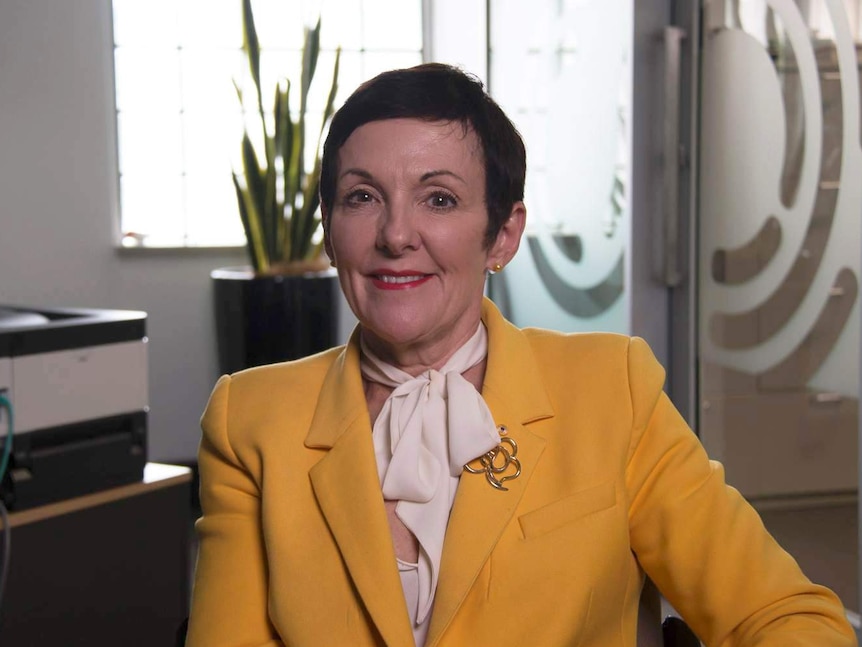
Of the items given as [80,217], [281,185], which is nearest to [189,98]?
[80,217]

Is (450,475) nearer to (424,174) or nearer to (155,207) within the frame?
(424,174)

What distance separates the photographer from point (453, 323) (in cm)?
135

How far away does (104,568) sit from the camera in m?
2.29

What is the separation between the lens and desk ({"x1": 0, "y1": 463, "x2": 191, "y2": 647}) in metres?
2.11

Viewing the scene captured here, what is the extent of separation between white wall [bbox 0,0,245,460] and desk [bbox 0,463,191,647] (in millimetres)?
2418

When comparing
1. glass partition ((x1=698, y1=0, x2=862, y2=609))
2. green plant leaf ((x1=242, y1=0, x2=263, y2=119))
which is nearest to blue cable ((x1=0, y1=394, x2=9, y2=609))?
glass partition ((x1=698, y1=0, x2=862, y2=609))

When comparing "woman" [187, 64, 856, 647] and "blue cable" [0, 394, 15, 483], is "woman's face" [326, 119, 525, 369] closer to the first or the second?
"woman" [187, 64, 856, 647]

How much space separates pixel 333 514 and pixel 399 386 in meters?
0.20

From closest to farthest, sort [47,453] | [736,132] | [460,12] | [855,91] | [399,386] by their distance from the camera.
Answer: [399,386], [47,453], [855,91], [736,132], [460,12]

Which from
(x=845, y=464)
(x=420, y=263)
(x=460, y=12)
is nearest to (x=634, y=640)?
(x=420, y=263)

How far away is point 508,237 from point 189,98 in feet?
13.2

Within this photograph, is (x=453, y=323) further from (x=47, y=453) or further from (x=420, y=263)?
(x=47, y=453)

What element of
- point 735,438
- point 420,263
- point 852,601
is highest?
point 420,263

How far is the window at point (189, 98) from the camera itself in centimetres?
499
